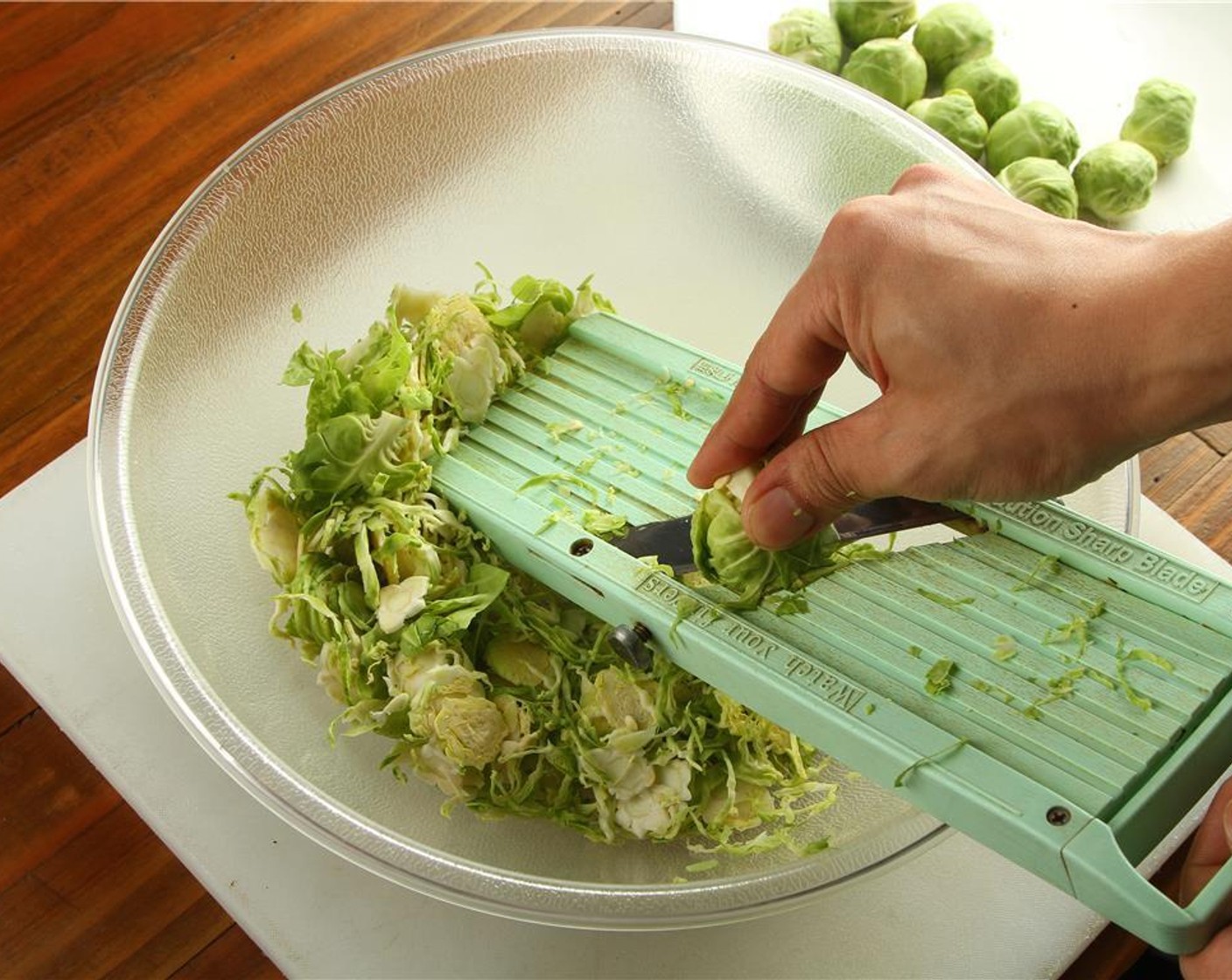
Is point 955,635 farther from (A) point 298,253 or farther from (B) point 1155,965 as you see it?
(A) point 298,253

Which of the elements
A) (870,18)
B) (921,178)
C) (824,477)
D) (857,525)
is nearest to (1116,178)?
(870,18)

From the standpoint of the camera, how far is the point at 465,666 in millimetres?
1418

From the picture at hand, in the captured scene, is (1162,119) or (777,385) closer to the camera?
(777,385)

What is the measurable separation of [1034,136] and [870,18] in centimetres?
38

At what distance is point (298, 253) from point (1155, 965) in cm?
134

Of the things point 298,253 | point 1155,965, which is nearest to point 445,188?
point 298,253

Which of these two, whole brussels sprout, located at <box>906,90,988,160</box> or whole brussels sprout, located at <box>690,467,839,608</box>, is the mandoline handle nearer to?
whole brussels sprout, located at <box>690,467,839,608</box>

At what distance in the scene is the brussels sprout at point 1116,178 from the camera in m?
2.01

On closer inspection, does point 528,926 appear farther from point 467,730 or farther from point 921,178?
point 921,178

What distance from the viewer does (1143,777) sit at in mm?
1088

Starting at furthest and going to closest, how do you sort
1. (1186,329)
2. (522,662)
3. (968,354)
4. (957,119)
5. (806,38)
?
1. (806,38)
2. (957,119)
3. (522,662)
4. (968,354)
5. (1186,329)

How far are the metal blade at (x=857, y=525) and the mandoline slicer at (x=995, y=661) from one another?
0.03 m

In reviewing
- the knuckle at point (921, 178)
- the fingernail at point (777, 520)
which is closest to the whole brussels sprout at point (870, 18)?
the knuckle at point (921, 178)

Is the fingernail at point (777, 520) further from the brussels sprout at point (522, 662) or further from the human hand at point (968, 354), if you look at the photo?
the brussels sprout at point (522, 662)
